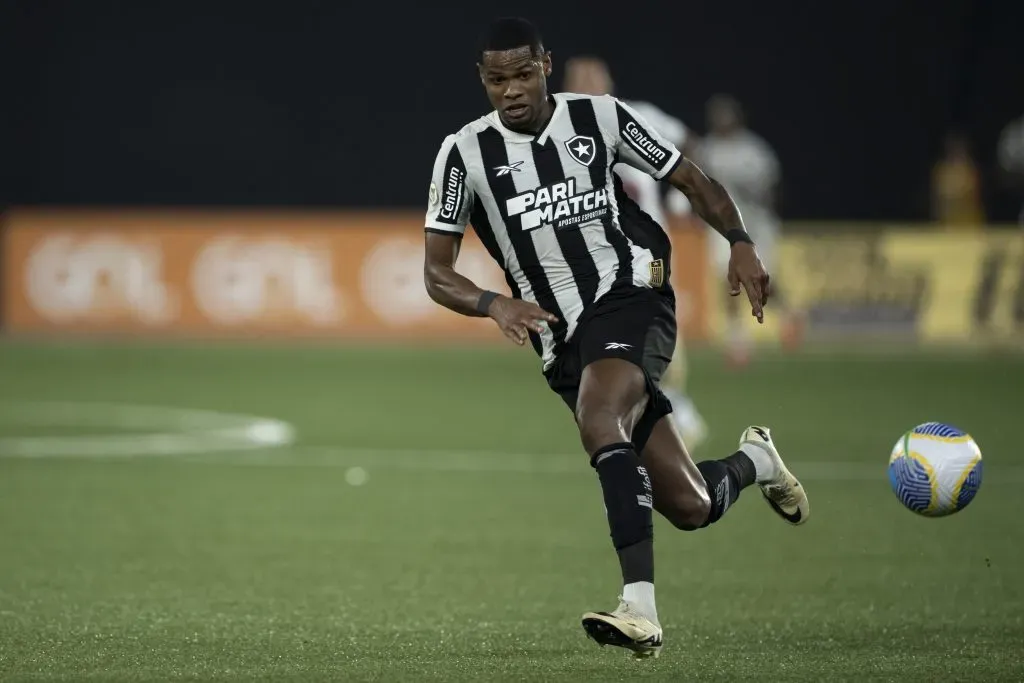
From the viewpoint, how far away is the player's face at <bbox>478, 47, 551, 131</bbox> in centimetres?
593

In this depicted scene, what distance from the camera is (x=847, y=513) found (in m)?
9.18

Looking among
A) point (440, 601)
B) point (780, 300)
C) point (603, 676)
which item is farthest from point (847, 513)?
point (780, 300)

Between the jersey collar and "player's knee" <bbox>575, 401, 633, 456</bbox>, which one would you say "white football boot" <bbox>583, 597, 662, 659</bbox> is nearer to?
"player's knee" <bbox>575, 401, 633, 456</bbox>

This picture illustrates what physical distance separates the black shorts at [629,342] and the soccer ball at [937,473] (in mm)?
1177

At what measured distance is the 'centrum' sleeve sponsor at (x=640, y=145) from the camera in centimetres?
617

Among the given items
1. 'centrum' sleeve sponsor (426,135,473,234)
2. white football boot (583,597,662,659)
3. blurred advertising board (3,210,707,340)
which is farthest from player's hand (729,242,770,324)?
blurred advertising board (3,210,707,340)

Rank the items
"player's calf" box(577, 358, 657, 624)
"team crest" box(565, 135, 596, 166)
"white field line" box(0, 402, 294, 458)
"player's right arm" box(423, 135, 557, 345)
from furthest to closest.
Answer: "white field line" box(0, 402, 294, 458) < "team crest" box(565, 135, 596, 166) < "player's right arm" box(423, 135, 557, 345) < "player's calf" box(577, 358, 657, 624)

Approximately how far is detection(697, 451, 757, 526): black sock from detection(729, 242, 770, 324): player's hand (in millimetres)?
731

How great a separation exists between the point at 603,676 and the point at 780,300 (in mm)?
15954

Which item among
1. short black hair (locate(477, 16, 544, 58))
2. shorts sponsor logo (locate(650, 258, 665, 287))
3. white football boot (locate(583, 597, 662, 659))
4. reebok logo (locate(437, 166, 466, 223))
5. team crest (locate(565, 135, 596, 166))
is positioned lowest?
white football boot (locate(583, 597, 662, 659))

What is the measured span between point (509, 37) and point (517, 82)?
0.16m

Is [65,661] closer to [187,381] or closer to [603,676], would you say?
[603,676]

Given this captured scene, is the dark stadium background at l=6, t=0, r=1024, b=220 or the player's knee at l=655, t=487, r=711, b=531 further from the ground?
the dark stadium background at l=6, t=0, r=1024, b=220

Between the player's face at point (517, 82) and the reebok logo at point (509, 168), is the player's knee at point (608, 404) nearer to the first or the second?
the reebok logo at point (509, 168)
